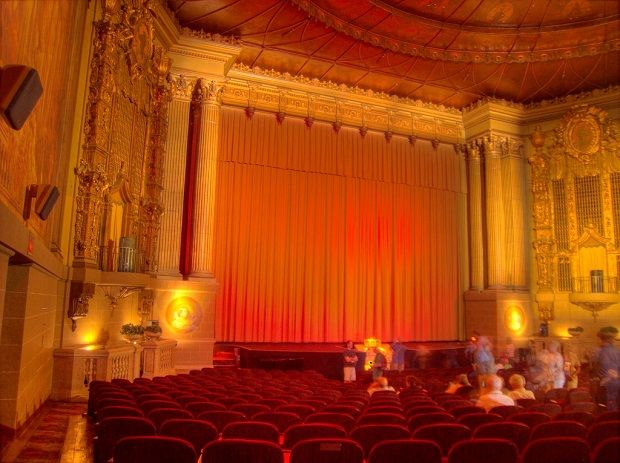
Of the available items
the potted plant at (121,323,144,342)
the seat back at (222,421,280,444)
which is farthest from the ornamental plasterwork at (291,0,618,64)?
the seat back at (222,421,280,444)

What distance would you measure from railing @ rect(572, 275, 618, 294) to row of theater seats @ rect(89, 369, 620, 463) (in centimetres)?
1314

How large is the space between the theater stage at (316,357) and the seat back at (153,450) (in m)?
10.6

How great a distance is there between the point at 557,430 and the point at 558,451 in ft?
2.98

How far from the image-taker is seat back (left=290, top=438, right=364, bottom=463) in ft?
10.9

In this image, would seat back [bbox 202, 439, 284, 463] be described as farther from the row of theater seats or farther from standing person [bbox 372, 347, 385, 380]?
standing person [bbox 372, 347, 385, 380]

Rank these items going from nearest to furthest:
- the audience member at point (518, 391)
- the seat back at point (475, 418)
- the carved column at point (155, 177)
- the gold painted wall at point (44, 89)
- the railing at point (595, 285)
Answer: the seat back at point (475, 418) < the gold painted wall at point (44, 89) < the audience member at point (518, 391) < the carved column at point (155, 177) < the railing at point (595, 285)

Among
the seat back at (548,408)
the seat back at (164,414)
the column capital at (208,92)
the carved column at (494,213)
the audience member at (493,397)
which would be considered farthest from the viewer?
the carved column at (494,213)

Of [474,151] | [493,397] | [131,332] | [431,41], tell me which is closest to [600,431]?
[493,397]

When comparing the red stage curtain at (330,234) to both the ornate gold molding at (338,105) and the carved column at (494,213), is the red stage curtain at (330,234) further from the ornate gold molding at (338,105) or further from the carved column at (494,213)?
the carved column at (494,213)

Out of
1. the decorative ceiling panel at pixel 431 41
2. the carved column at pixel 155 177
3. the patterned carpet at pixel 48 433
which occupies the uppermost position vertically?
the decorative ceiling panel at pixel 431 41

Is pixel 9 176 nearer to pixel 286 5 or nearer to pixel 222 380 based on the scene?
pixel 222 380

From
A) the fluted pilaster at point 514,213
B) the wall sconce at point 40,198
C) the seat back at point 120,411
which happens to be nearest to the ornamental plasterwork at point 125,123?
the wall sconce at point 40,198

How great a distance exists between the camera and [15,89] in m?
4.43

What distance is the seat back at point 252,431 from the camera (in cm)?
396
